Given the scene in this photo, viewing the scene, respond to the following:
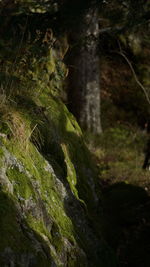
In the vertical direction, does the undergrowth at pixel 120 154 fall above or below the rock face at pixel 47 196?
below

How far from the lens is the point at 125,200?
24.6 ft

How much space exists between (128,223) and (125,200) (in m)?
0.54

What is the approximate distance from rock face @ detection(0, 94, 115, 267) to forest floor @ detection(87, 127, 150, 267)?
0.57 metres

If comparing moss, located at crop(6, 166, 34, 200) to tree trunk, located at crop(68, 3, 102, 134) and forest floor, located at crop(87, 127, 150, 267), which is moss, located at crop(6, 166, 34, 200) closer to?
forest floor, located at crop(87, 127, 150, 267)

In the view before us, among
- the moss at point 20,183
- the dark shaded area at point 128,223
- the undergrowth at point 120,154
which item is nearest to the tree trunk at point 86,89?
the undergrowth at point 120,154

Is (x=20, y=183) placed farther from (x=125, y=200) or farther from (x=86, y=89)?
(x=86, y=89)

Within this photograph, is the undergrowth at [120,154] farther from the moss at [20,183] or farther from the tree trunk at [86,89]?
the moss at [20,183]

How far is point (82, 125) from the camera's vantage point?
11.9 m

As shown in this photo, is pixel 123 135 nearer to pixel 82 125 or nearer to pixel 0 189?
pixel 82 125

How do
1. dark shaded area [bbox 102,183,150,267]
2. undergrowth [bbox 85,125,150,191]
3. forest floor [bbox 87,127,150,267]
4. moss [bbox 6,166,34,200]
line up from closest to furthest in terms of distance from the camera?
moss [bbox 6,166,34,200] → dark shaded area [bbox 102,183,150,267] → forest floor [bbox 87,127,150,267] → undergrowth [bbox 85,125,150,191]

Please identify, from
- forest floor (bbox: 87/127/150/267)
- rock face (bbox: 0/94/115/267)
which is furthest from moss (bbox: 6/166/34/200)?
forest floor (bbox: 87/127/150/267)

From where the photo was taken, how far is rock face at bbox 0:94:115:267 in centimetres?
353

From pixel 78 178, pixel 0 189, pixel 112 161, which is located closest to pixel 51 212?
pixel 0 189

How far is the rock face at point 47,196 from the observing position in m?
3.53
